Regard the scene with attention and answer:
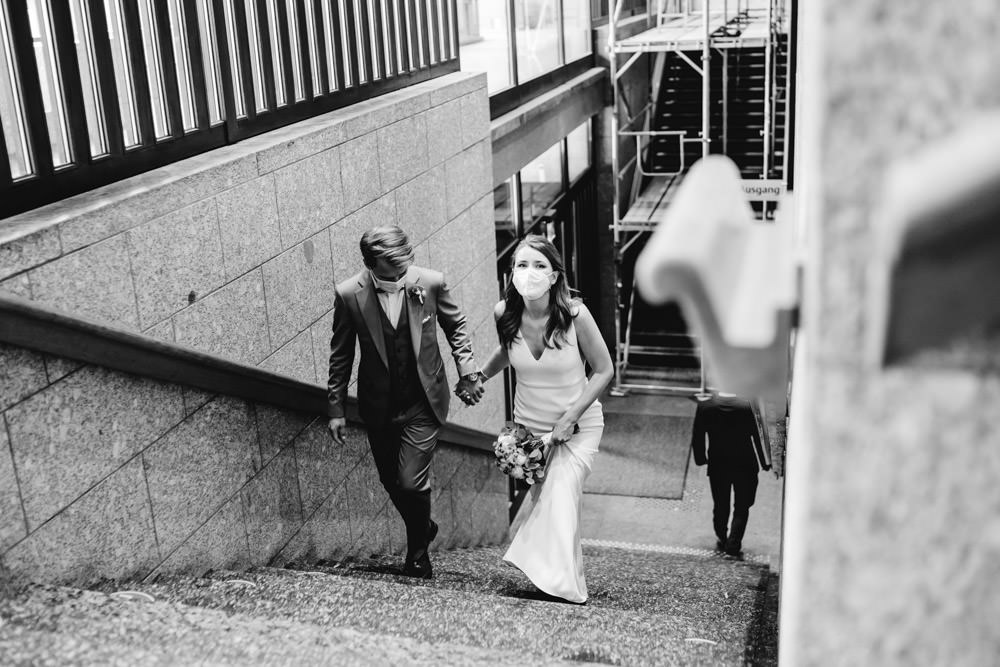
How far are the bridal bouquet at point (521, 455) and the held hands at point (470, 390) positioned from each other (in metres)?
0.30

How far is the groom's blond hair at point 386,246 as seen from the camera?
204 inches

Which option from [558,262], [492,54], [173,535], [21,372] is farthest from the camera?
[492,54]

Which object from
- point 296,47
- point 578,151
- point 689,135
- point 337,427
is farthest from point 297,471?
point 689,135

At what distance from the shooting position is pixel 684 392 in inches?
559

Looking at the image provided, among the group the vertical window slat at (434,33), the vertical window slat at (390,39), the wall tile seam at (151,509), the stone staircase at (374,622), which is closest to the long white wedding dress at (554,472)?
the stone staircase at (374,622)

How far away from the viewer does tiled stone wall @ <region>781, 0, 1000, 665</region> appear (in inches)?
40.2

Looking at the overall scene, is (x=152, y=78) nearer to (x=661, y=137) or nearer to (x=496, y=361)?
(x=496, y=361)

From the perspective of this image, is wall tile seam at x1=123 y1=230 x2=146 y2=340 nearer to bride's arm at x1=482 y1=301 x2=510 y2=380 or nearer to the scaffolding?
bride's arm at x1=482 y1=301 x2=510 y2=380

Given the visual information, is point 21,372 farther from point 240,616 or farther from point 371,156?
point 371,156

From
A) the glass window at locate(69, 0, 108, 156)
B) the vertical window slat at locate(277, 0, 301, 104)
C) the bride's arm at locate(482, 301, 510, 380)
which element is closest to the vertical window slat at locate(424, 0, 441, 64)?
the vertical window slat at locate(277, 0, 301, 104)

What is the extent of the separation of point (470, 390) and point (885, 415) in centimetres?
462

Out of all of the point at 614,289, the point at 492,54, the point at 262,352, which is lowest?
the point at 614,289

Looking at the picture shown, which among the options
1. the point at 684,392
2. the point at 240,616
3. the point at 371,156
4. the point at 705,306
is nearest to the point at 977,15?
the point at 705,306

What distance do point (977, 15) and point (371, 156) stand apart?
19.7 feet
